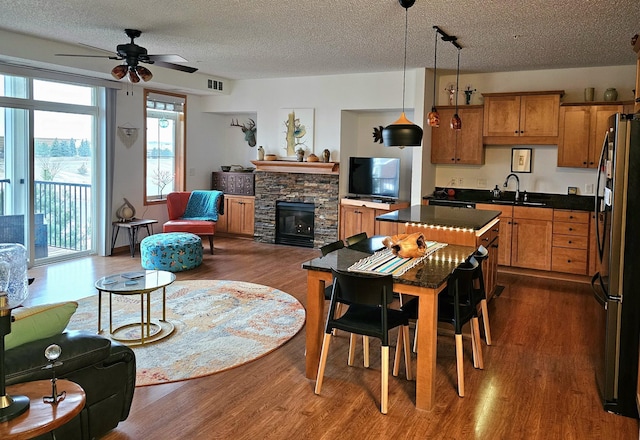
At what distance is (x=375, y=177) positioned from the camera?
25.7 ft

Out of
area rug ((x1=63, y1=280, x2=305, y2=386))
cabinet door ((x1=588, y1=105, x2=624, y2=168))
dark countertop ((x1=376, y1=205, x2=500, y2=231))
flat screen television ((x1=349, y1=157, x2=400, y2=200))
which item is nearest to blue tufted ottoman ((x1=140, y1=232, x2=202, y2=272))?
area rug ((x1=63, y1=280, x2=305, y2=386))

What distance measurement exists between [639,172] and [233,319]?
327 cm

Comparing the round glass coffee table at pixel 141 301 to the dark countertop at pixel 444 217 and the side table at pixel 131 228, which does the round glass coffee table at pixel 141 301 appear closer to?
the dark countertop at pixel 444 217

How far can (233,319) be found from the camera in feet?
15.3

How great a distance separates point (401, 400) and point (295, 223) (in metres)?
5.37

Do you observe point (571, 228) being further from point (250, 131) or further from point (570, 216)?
point (250, 131)

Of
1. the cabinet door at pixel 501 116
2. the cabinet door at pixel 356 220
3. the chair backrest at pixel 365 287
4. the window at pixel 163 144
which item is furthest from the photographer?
the window at pixel 163 144

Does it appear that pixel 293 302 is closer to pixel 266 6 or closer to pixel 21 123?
pixel 266 6

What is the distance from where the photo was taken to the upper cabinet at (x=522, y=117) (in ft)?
21.4

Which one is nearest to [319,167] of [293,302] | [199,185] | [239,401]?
[199,185]

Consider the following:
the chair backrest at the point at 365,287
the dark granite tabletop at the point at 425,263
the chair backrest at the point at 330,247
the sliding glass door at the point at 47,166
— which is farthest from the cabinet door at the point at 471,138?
the sliding glass door at the point at 47,166

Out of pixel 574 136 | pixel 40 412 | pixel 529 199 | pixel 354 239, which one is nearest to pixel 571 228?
pixel 529 199

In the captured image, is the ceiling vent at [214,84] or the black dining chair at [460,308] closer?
the black dining chair at [460,308]

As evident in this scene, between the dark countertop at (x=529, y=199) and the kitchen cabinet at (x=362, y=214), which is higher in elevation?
the dark countertop at (x=529, y=199)
